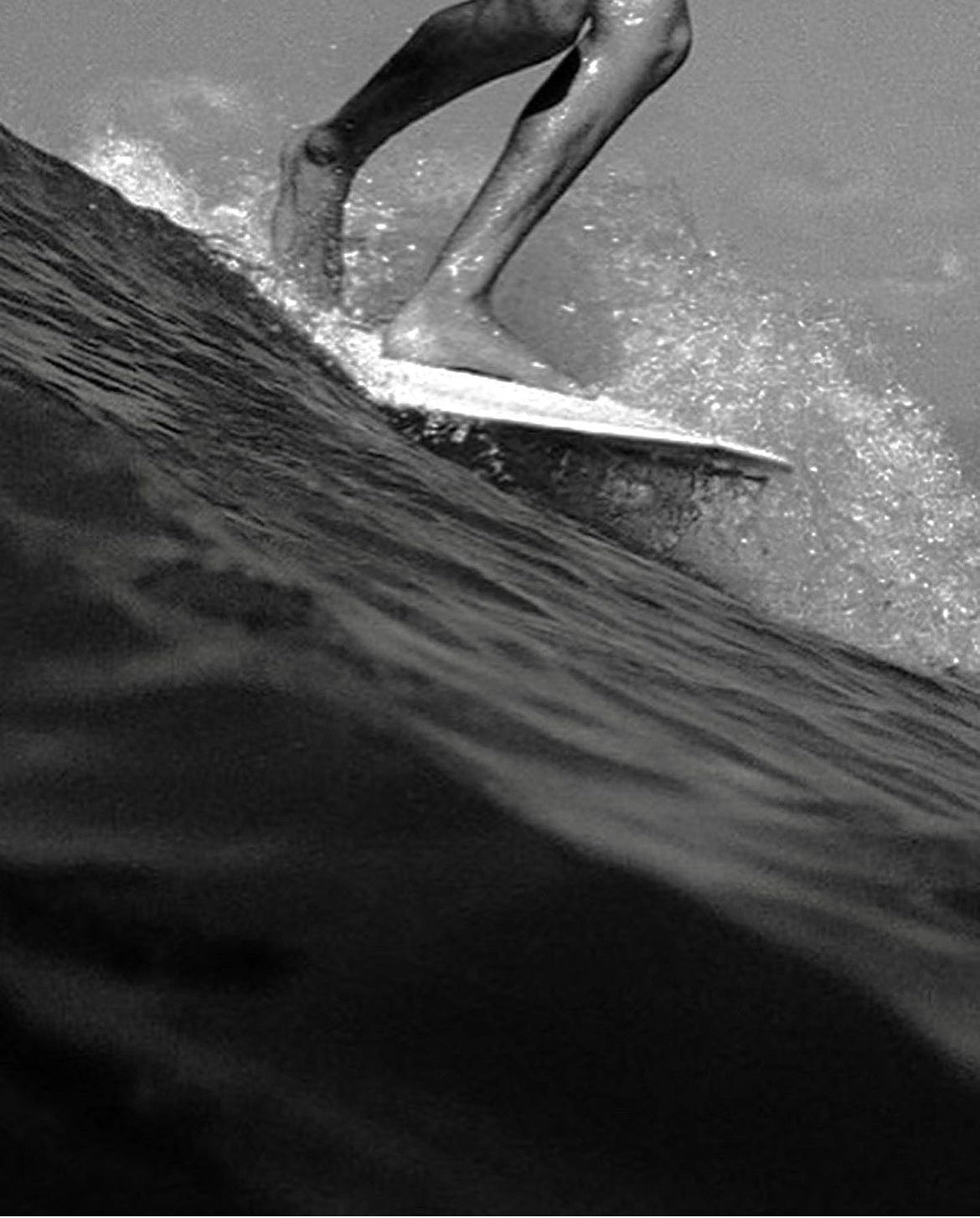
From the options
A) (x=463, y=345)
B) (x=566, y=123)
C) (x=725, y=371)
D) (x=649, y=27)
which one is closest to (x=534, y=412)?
(x=463, y=345)

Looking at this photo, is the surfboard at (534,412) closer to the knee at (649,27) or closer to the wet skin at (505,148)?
the wet skin at (505,148)

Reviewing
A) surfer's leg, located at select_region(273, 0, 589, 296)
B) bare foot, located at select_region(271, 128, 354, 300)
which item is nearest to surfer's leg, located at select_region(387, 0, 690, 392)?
surfer's leg, located at select_region(273, 0, 589, 296)

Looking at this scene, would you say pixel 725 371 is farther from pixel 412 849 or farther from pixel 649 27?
pixel 412 849

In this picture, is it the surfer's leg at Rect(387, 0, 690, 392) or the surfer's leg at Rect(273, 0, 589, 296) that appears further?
the surfer's leg at Rect(273, 0, 589, 296)

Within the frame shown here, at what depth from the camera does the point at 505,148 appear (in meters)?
3.08

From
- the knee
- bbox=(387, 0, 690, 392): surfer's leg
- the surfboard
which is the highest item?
the knee

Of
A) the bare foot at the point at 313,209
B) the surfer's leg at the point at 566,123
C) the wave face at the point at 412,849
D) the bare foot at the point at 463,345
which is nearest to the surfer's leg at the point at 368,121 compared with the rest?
the bare foot at the point at 313,209

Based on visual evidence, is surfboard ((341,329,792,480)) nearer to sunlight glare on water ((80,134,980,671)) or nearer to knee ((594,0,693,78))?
sunlight glare on water ((80,134,980,671))

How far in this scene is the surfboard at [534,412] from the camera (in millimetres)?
2607

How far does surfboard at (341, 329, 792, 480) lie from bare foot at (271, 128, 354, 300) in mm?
531

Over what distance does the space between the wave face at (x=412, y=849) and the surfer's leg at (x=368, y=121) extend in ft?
3.47

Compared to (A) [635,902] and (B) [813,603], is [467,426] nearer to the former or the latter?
(B) [813,603]

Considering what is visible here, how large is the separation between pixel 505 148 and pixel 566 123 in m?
0.12

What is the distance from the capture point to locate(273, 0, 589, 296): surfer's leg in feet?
10.5
